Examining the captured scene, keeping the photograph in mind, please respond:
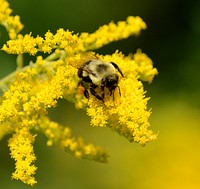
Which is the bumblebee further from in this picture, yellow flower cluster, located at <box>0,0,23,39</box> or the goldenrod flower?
yellow flower cluster, located at <box>0,0,23,39</box>

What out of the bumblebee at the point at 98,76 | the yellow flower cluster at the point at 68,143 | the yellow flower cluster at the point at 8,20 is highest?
the yellow flower cluster at the point at 8,20

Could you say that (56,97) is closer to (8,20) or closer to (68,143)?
(68,143)

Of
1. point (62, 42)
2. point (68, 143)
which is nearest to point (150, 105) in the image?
point (68, 143)

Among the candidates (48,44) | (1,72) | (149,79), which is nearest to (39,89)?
(48,44)

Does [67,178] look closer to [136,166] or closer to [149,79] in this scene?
[136,166]

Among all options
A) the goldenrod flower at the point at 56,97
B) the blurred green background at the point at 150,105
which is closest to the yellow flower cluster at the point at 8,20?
the goldenrod flower at the point at 56,97

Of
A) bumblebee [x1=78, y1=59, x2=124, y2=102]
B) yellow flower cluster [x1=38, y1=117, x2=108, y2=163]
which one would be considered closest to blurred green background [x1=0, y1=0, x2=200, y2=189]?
yellow flower cluster [x1=38, y1=117, x2=108, y2=163]

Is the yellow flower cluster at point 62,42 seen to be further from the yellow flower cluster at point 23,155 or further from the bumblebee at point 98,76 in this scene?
the yellow flower cluster at point 23,155
